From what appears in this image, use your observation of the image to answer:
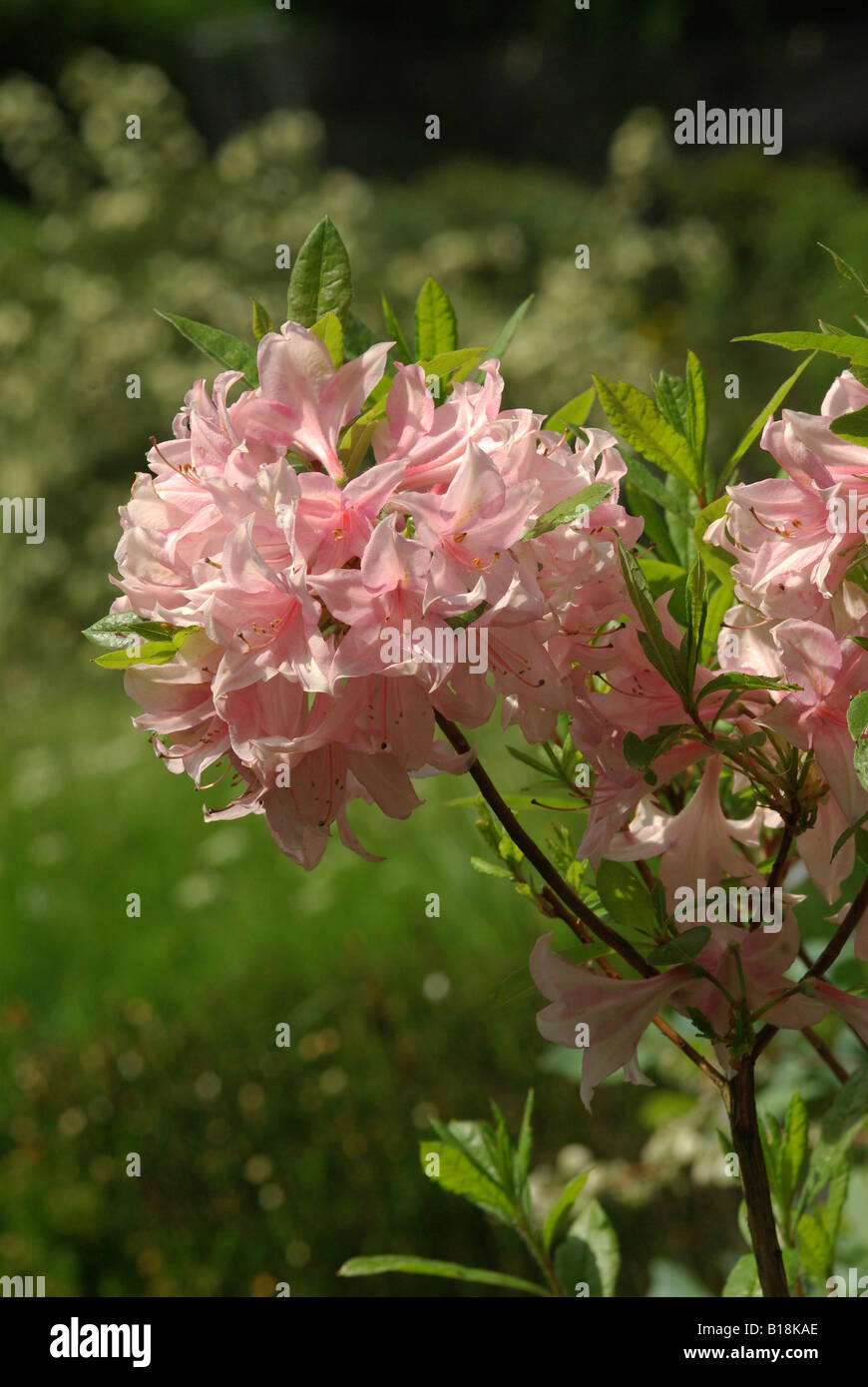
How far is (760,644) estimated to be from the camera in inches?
26.3

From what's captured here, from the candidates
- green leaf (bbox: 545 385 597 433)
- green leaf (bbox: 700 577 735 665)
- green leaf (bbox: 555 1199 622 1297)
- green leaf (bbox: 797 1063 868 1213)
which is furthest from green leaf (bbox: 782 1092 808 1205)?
green leaf (bbox: 545 385 597 433)

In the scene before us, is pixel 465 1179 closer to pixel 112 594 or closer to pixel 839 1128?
pixel 839 1128

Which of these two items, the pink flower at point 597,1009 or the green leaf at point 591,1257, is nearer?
the pink flower at point 597,1009

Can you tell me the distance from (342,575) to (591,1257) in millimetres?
638

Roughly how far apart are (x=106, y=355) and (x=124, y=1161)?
4.95 meters

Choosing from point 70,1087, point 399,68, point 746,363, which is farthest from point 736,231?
point 70,1087

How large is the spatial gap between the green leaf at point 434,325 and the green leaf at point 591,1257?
2.05ft

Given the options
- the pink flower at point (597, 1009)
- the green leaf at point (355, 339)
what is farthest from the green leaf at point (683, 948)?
the green leaf at point (355, 339)

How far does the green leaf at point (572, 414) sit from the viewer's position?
2.44 feet

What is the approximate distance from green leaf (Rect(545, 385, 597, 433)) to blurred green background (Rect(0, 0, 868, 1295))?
0.53ft

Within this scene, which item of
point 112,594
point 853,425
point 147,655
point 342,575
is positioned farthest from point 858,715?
point 112,594

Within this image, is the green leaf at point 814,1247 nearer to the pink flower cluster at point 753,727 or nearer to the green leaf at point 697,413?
the pink flower cluster at point 753,727

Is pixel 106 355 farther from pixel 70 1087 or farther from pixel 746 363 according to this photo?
pixel 70 1087

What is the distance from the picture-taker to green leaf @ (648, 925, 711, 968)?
25.8 inches
